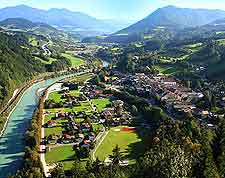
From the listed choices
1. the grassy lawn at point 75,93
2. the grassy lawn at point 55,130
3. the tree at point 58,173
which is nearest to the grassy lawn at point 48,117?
the grassy lawn at point 55,130

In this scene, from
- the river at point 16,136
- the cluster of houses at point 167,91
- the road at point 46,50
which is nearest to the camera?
the river at point 16,136

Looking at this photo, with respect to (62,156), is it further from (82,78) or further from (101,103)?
(82,78)

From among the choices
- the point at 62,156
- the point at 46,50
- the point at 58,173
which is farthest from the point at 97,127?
the point at 46,50

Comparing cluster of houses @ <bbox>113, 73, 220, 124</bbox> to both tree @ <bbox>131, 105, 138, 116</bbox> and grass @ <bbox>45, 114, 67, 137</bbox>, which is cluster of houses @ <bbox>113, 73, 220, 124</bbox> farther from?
grass @ <bbox>45, 114, 67, 137</bbox>

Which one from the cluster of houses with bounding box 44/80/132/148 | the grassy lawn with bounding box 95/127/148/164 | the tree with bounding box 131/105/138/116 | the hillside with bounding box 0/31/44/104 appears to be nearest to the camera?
the grassy lawn with bounding box 95/127/148/164

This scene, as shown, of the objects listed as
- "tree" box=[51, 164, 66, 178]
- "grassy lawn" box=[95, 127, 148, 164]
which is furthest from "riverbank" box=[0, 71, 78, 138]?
"tree" box=[51, 164, 66, 178]

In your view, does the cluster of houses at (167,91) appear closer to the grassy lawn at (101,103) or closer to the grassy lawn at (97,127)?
the grassy lawn at (101,103)
